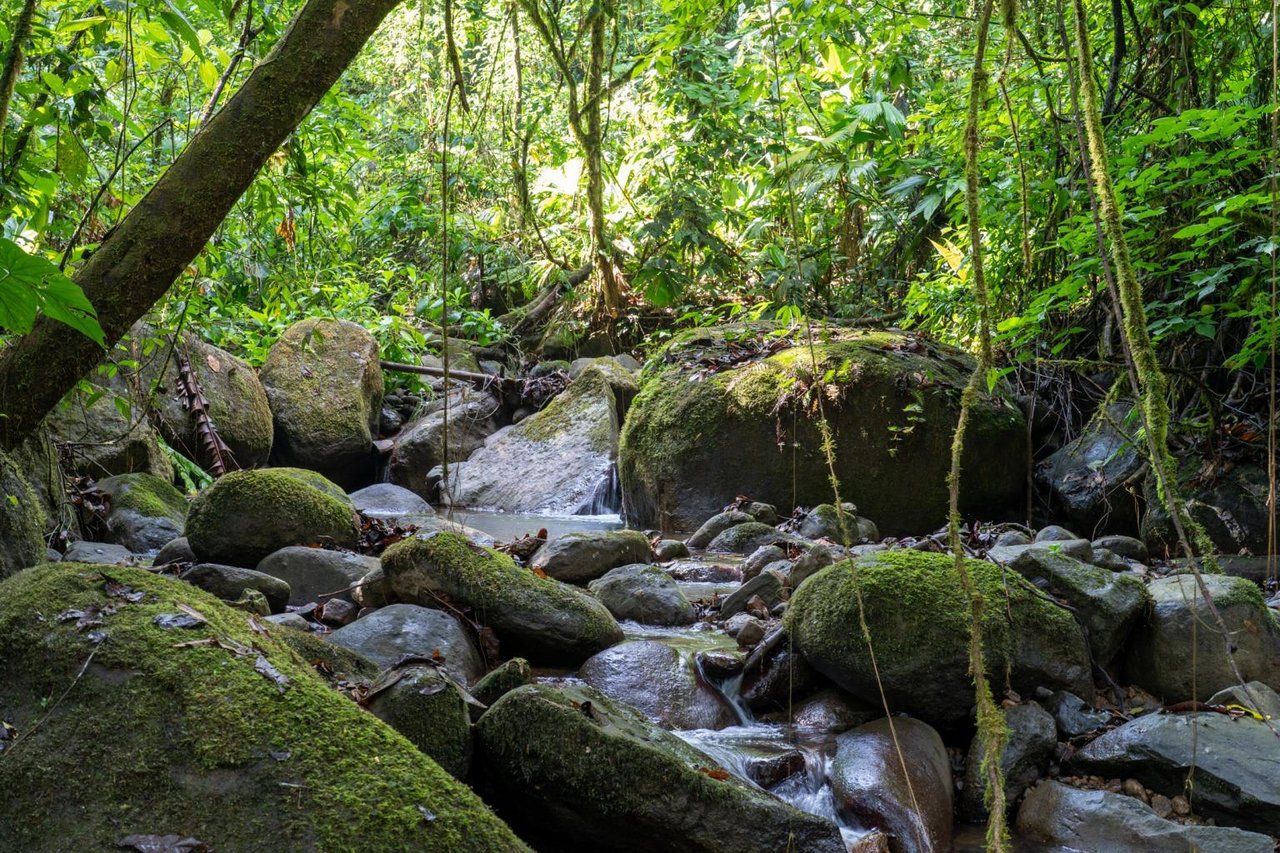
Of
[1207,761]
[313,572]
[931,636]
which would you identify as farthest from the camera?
[313,572]

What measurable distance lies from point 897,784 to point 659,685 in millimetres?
1114

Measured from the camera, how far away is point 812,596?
4086 mm

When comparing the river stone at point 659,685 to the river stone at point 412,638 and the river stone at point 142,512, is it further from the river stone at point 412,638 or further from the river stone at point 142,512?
the river stone at point 142,512

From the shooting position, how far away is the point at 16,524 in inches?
141

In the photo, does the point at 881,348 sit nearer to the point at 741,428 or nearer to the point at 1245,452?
the point at 741,428

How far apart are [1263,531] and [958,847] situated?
3.89m

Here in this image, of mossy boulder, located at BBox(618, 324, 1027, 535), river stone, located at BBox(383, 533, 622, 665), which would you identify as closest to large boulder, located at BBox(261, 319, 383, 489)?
mossy boulder, located at BBox(618, 324, 1027, 535)

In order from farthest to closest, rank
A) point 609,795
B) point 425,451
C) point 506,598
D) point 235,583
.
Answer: point 425,451 < point 235,583 < point 506,598 < point 609,795

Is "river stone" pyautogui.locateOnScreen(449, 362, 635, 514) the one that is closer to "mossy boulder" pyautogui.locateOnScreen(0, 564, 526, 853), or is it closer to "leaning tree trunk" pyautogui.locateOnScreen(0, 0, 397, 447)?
"leaning tree trunk" pyautogui.locateOnScreen(0, 0, 397, 447)

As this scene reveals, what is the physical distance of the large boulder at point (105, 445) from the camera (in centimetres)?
676

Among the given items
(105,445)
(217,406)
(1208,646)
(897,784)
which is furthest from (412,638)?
(217,406)

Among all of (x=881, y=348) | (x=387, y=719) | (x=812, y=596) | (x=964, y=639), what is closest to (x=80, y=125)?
(x=387, y=719)

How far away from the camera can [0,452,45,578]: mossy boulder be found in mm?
3531

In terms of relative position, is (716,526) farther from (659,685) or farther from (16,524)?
(16,524)
